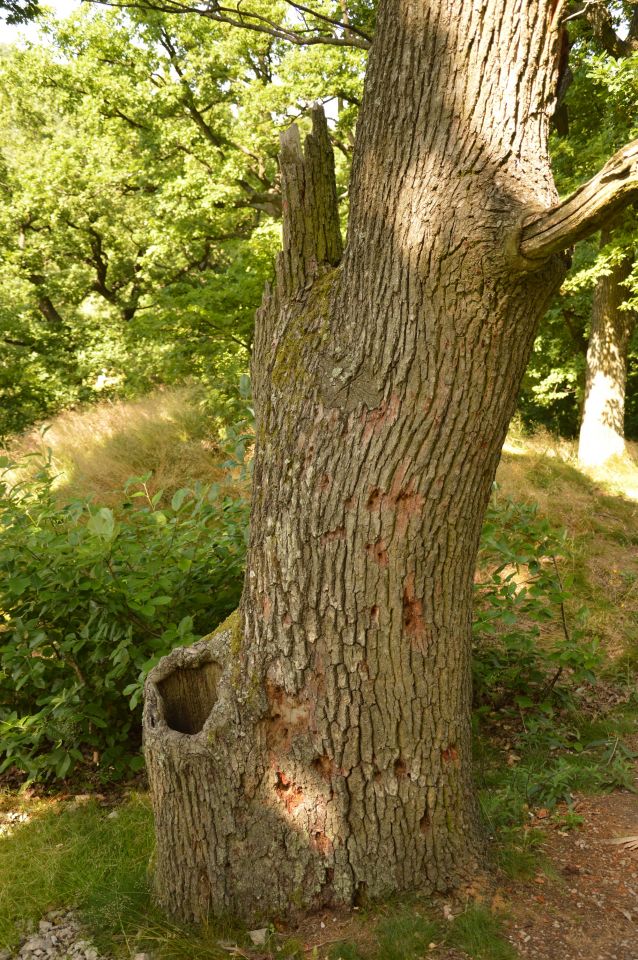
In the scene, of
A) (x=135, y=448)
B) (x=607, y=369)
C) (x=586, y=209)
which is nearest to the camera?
(x=586, y=209)

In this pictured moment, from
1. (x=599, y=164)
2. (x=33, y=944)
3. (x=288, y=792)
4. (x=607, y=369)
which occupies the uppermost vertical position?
(x=599, y=164)

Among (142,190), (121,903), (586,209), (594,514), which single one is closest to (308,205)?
(586,209)

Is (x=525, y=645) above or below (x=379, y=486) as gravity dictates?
below

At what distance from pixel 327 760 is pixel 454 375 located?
1.38m

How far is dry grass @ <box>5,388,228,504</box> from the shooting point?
7.13 meters

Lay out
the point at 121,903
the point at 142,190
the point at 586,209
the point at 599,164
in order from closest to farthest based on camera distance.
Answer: the point at 586,209, the point at 121,903, the point at 599,164, the point at 142,190

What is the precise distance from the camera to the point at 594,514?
24.0 feet

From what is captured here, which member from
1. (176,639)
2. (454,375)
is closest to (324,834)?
(176,639)

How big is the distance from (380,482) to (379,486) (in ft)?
0.04

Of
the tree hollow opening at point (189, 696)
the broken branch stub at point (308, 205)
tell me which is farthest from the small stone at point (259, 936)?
the broken branch stub at point (308, 205)

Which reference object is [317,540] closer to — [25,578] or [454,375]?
[454,375]

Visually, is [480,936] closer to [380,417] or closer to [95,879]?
[95,879]

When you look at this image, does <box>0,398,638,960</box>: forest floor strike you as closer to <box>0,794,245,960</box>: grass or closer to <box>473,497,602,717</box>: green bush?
<box>0,794,245,960</box>: grass

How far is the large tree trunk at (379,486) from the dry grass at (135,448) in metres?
4.51
